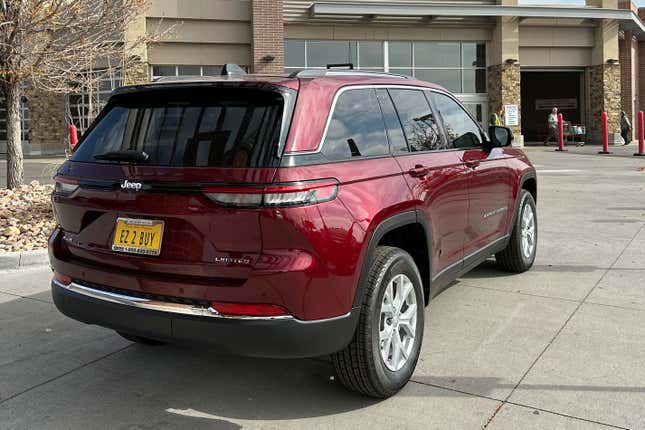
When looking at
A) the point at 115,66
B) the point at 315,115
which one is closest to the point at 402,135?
the point at 315,115

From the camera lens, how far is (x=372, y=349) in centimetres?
323

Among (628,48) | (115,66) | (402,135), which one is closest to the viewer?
(402,135)

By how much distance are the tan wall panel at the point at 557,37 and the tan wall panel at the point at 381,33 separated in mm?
2000

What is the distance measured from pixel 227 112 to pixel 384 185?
37.1 inches

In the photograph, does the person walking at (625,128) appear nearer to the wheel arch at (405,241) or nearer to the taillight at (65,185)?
the wheel arch at (405,241)

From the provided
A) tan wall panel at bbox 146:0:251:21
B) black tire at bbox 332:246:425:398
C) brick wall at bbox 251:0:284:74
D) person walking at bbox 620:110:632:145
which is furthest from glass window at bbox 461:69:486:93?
black tire at bbox 332:246:425:398

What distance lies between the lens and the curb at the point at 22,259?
21.0ft

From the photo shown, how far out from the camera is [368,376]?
3254mm

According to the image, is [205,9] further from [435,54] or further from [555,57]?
[555,57]

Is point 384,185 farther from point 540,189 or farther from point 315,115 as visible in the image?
point 540,189

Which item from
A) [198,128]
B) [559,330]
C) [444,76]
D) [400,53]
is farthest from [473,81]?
[198,128]

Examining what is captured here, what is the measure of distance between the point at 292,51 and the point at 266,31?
2.11m

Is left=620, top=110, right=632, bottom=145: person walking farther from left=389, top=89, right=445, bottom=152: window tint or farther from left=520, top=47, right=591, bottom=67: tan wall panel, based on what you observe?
left=389, top=89, right=445, bottom=152: window tint

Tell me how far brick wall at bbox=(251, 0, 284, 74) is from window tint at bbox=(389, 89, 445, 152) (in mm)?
19903
